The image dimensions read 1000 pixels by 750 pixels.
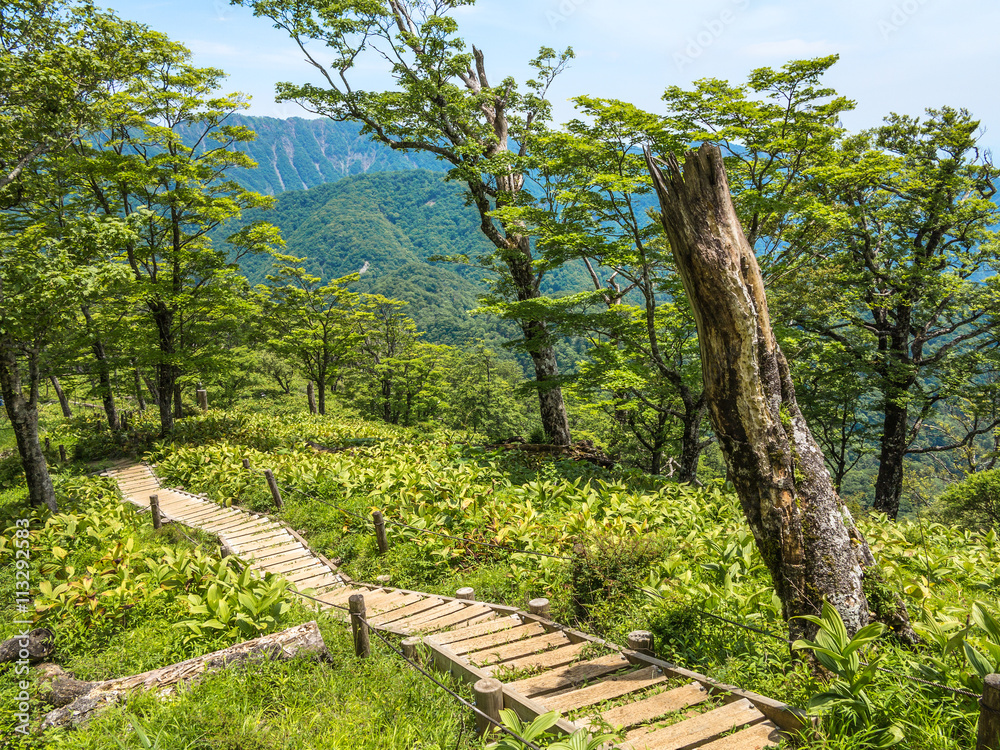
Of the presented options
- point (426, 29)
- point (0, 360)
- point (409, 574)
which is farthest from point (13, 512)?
point (426, 29)

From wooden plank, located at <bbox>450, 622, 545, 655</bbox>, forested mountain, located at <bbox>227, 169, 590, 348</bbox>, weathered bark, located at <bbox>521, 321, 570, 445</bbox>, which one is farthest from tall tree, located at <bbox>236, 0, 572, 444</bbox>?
forested mountain, located at <bbox>227, 169, 590, 348</bbox>

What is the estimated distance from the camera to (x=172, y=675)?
13.8 feet

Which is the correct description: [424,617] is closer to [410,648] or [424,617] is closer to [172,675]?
[410,648]

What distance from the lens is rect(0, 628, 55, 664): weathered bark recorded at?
491cm

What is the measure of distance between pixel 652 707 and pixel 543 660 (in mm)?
1120

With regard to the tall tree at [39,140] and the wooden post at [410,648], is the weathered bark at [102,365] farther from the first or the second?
the wooden post at [410,648]

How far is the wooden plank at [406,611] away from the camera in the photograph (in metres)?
5.53

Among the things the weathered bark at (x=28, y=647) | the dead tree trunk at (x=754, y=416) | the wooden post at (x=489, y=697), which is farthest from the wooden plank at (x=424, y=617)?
the weathered bark at (x=28, y=647)

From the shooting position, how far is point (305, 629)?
477 cm

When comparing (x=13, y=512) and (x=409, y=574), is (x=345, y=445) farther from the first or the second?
(x=409, y=574)

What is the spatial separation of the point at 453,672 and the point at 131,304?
15110 mm

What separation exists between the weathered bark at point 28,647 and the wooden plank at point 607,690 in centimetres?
500

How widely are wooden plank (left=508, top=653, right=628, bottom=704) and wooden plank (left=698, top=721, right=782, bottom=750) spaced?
117cm

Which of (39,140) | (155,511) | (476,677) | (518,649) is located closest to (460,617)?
(518,649)
